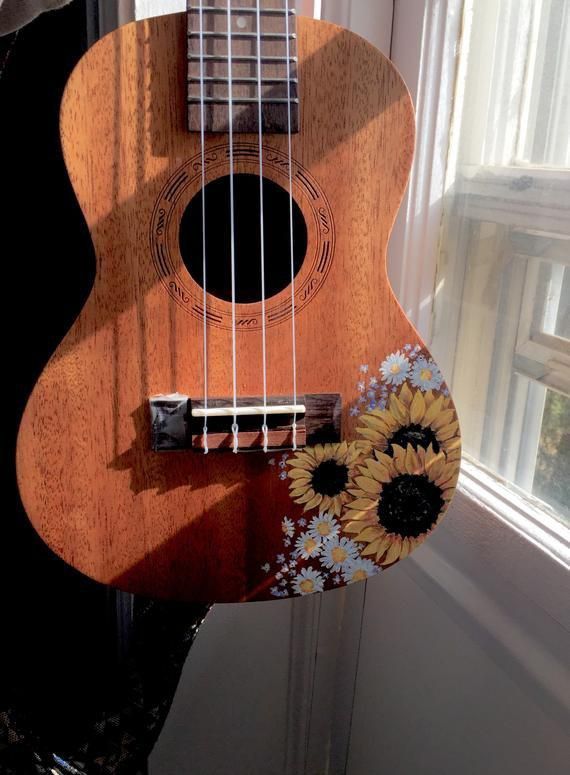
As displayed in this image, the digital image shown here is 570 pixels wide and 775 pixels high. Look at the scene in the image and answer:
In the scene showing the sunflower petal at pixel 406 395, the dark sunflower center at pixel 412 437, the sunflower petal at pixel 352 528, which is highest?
the sunflower petal at pixel 406 395

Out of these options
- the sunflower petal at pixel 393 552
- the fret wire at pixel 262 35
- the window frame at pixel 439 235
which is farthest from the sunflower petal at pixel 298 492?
the fret wire at pixel 262 35

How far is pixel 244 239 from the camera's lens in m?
0.76

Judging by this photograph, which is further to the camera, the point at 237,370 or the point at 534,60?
the point at 534,60

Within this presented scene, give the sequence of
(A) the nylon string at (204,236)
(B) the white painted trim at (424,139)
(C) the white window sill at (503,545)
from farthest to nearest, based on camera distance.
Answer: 1. (B) the white painted trim at (424,139)
2. (C) the white window sill at (503,545)
3. (A) the nylon string at (204,236)

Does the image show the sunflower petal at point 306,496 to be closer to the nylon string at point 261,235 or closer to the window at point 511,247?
the nylon string at point 261,235

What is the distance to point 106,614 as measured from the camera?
3.79 feet

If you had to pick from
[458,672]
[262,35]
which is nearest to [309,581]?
[458,672]

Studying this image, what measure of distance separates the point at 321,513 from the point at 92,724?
1.43 ft

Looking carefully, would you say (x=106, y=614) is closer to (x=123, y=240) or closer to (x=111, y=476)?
(x=111, y=476)

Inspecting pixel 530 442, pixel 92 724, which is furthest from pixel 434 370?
pixel 92 724

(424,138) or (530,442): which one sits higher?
(424,138)

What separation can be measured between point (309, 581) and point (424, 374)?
25 centimetres

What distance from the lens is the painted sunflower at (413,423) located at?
768 millimetres

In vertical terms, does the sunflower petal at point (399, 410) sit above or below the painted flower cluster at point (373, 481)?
above
